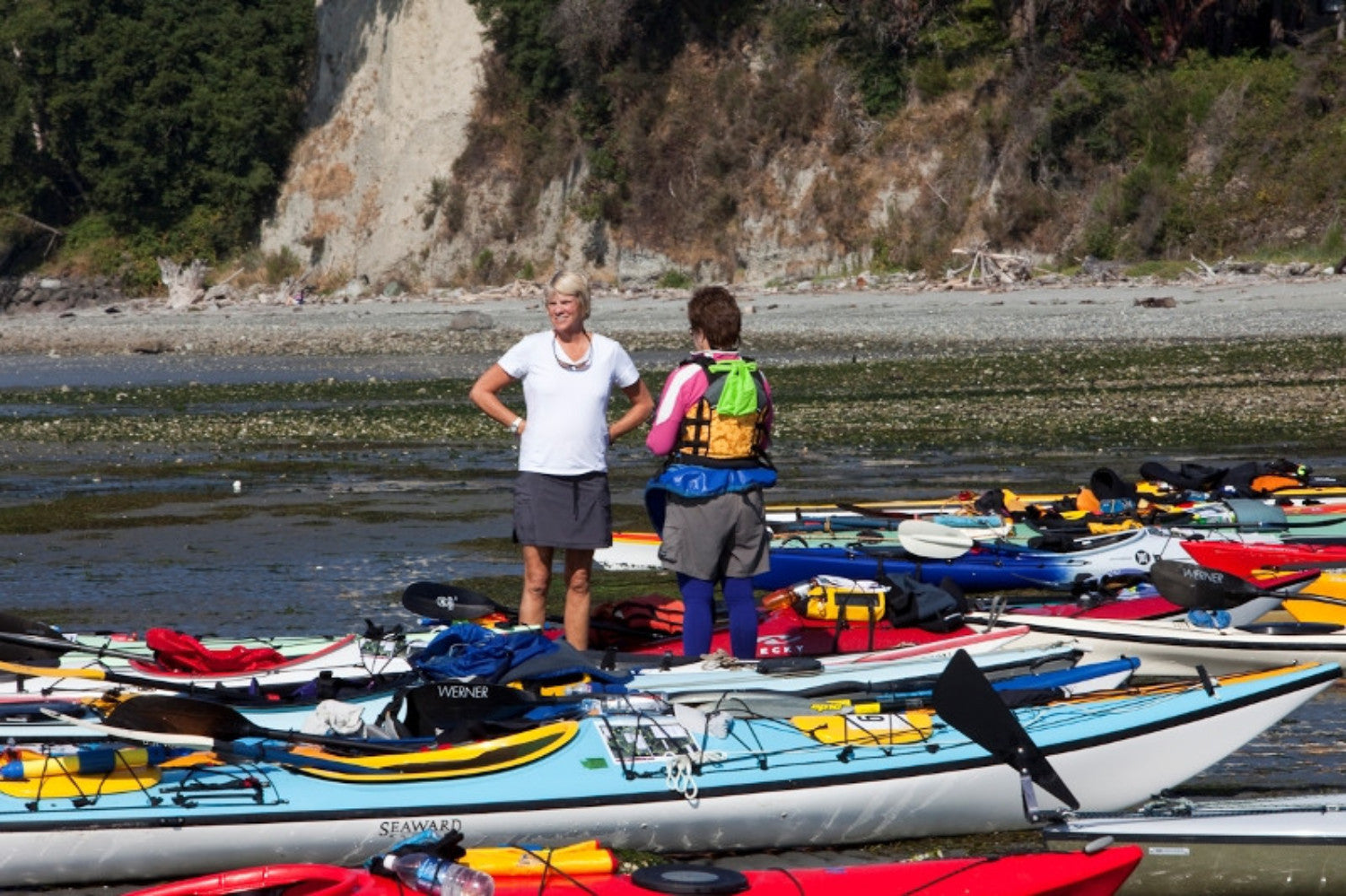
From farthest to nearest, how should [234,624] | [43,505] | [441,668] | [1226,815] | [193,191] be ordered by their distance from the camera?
[193,191], [43,505], [234,624], [441,668], [1226,815]

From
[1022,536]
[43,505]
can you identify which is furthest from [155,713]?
[43,505]

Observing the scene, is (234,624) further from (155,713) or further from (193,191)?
(193,191)

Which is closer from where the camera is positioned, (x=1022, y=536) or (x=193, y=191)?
(x=1022, y=536)

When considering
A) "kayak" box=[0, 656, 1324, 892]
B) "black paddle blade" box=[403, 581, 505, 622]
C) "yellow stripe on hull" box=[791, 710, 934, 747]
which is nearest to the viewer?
"kayak" box=[0, 656, 1324, 892]

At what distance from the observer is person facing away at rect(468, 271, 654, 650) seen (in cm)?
657

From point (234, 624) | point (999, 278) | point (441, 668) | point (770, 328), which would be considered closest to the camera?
point (441, 668)

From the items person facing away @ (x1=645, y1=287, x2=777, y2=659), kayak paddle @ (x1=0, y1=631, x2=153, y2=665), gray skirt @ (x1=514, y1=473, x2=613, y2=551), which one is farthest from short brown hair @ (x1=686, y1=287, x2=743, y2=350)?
kayak paddle @ (x1=0, y1=631, x2=153, y2=665)

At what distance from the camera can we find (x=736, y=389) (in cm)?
640

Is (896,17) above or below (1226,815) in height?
above

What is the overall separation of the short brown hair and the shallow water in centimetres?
191

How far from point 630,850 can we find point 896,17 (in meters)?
32.1

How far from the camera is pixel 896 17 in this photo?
1404 inches

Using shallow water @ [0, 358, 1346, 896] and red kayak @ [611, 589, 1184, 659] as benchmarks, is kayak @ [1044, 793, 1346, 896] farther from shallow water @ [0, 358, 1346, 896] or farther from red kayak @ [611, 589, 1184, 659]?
red kayak @ [611, 589, 1184, 659]

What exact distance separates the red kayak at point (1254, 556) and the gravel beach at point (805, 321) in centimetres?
1356
